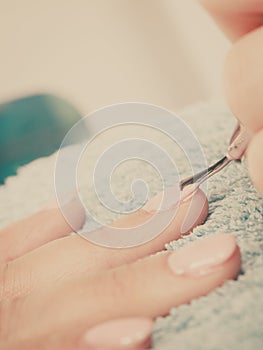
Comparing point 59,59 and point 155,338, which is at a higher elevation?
point 59,59

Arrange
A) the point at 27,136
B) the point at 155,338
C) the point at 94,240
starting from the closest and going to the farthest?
1. the point at 155,338
2. the point at 94,240
3. the point at 27,136

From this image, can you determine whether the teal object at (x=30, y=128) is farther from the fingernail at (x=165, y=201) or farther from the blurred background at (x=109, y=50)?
the fingernail at (x=165, y=201)

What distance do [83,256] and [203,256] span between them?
0.15 m

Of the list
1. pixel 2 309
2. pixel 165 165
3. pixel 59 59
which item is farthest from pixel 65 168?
pixel 59 59

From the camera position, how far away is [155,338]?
27cm

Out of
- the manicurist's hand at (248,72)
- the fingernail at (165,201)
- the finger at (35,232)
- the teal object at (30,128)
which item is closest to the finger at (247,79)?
the manicurist's hand at (248,72)

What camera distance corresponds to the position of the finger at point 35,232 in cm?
48

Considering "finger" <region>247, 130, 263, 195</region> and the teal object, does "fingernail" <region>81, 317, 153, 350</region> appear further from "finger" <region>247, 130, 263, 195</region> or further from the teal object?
the teal object

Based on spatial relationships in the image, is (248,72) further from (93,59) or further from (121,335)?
(93,59)

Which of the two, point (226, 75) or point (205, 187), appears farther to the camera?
point (205, 187)

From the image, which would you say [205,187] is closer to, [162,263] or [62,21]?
[162,263]

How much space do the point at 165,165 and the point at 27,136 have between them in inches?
15.5

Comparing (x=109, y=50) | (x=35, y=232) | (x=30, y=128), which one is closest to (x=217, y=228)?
(x=35, y=232)

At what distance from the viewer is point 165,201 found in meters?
0.43
